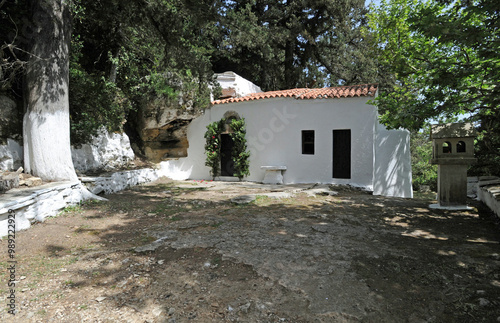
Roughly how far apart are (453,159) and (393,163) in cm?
486

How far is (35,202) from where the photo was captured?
14.6 feet

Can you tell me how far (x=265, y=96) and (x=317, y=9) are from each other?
8409mm

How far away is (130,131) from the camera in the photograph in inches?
435

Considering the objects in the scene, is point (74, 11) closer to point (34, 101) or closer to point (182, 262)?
point (34, 101)

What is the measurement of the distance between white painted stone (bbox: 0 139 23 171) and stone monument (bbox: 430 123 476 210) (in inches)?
345

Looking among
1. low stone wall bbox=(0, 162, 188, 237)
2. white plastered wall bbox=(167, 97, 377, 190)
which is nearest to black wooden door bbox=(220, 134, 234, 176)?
white plastered wall bbox=(167, 97, 377, 190)

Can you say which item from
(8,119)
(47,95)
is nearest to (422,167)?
(47,95)

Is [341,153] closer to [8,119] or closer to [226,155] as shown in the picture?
[226,155]

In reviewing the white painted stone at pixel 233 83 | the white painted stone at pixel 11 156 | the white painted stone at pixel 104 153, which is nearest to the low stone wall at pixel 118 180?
the white painted stone at pixel 104 153

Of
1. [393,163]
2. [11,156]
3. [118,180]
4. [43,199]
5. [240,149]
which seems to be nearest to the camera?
[43,199]

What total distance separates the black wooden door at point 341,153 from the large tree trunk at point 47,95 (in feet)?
A: 26.5

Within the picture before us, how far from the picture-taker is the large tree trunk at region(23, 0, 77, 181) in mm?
5434

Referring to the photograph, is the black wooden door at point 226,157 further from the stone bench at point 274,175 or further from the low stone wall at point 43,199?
the low stone wall at point 43,199

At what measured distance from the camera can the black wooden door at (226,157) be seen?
457 inches
